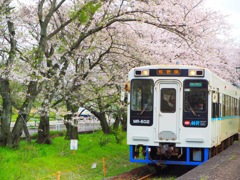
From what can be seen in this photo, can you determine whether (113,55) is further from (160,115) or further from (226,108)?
(160,115)

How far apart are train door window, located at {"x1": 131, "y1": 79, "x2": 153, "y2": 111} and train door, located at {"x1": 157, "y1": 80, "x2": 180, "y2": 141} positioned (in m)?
0.24

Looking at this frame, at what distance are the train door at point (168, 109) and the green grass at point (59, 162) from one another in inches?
78.2

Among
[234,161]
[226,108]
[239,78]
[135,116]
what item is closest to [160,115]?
[135,116]

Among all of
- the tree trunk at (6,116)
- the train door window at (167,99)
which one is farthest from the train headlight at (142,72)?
the tree trunk at (6,116)

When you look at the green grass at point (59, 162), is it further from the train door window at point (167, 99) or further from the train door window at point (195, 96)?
the train door window at point (195, 96)

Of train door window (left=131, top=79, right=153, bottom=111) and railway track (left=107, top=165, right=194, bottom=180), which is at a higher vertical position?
train door window (left=131, top=79, right=153, bottom=111)

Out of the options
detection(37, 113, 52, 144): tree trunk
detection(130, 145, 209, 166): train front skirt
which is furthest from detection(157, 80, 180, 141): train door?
detection(37, 113, 52, 144): tree trunk

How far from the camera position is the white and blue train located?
12539mm

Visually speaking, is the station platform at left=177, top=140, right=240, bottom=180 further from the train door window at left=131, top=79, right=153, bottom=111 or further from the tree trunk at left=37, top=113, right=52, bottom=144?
the tree trunk at left=37, top=113, right=52, bottom=144

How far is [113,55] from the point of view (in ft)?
60.1

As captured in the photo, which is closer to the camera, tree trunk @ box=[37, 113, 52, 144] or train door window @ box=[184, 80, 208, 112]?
train door window @ box=[184, 80, 208, 112]

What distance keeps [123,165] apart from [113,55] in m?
4.86

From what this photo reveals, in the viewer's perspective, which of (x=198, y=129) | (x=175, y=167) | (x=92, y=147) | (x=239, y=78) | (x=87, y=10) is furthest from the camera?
(x=239, y=78)

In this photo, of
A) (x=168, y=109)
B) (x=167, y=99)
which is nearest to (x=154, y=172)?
(x=168, y=109)
